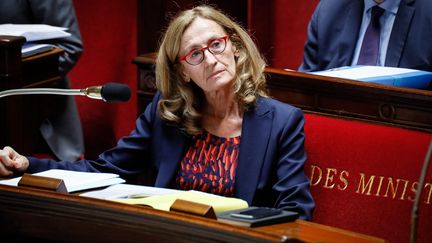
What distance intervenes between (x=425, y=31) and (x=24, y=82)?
46.0 inches

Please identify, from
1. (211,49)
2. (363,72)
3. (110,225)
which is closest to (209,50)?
(211,49)

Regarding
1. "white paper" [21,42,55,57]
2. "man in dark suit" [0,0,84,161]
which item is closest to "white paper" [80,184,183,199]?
"white paper" [21,42,55,57]

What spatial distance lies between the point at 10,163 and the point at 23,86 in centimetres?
80

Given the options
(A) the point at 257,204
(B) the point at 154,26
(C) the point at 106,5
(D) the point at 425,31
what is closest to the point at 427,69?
(D) the point at 425,31

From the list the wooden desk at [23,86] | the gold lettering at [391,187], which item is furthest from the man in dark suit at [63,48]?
the gold lettering at [391,187]

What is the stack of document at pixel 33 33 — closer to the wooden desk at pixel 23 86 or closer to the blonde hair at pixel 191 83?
the wooden desk at pixel 23 86

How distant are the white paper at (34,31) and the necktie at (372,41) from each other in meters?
0.93

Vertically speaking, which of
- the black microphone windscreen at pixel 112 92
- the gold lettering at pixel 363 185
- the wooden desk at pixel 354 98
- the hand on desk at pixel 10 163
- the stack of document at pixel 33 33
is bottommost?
the gold lettering at pixel 363 185

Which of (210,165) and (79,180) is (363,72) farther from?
(79,180)

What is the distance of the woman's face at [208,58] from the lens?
80.2 inches

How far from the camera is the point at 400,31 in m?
2.58

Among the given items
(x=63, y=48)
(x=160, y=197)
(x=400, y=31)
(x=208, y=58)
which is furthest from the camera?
(x=63, y=48)

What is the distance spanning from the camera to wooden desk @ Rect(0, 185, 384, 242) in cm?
131

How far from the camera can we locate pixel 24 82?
271 centimetres
